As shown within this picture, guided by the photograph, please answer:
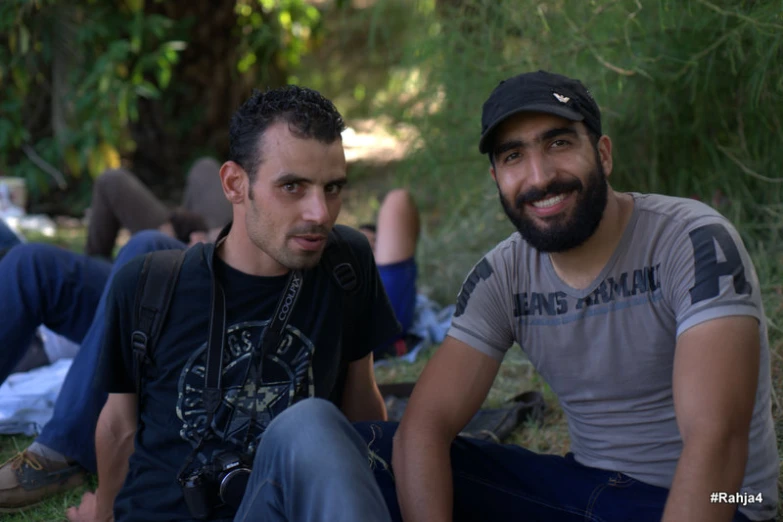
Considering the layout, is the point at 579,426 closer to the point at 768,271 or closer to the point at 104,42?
the point at 768,271

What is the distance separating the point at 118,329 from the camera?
85.4 inches

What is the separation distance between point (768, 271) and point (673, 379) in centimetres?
189

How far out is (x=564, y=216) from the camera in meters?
2.06

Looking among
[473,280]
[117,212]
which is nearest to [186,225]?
[117,212]

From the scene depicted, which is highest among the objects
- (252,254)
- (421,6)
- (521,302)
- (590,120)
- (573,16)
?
(421,6)

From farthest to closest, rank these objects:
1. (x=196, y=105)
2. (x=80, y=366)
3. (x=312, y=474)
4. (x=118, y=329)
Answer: (x=196, y=105) < (x=80, y=366) < (x=118, y=329) < (x=312, y=474)

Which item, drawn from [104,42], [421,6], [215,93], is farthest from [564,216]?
[215,93]

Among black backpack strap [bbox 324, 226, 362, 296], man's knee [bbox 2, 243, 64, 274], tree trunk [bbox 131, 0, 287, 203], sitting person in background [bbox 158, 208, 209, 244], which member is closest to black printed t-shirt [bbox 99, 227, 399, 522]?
black backpack strap [bbox 324, 226, 362, 296]

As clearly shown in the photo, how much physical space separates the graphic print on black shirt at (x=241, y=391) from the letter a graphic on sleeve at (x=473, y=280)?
0.44 meters

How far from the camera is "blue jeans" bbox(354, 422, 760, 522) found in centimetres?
209

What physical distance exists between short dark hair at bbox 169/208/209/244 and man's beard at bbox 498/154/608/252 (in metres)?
2.74

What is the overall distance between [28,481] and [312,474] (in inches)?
66.8

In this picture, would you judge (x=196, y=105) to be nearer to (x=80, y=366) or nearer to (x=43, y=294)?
(x=43, y=294)

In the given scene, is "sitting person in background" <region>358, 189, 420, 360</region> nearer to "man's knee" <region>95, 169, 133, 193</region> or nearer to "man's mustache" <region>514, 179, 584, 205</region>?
"man's knee" <region>95, 169, 133, 193</region>
